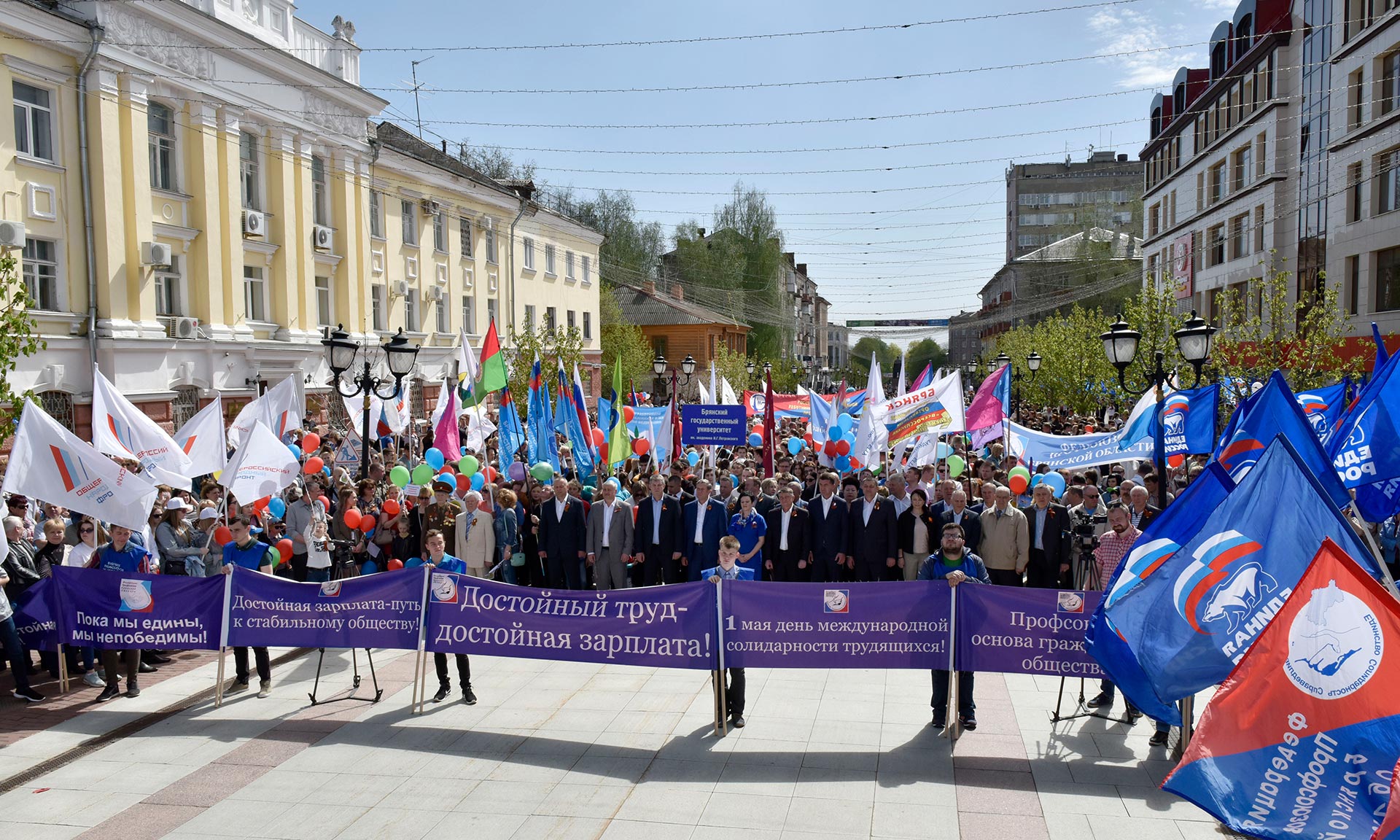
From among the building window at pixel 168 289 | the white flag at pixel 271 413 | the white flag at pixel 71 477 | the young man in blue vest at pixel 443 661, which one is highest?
the building window at pixel 168 289

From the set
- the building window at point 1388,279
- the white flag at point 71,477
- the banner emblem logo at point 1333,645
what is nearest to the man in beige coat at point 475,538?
the white flag at point 71,477

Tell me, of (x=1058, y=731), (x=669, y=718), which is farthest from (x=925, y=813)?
(x=669, y=718)

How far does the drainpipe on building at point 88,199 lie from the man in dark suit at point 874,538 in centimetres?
1749

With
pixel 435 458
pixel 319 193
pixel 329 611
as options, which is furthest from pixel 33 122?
pixel 329 611

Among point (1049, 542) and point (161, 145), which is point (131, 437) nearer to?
point (1049, 542)

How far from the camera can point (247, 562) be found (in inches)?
396

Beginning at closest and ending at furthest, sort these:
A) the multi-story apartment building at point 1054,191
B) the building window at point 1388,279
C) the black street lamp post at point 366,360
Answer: the black street lamp post at point 366,360 → the building window at point 1388,279 → the multi-story apartment building at point 1054,191

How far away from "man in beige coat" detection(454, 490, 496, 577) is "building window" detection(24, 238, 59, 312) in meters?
13.6

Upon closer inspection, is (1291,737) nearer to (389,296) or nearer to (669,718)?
(669,718)

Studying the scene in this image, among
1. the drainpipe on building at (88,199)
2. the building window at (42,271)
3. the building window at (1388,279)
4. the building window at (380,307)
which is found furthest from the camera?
the building window at (380,307)

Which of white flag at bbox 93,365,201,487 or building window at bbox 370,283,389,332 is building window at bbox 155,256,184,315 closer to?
building window at bbox 370,283,389,332

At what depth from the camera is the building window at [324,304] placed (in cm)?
3003

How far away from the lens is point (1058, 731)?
27.9 ft

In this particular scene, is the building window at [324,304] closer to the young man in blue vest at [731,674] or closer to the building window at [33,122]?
the building window at [33,122]
